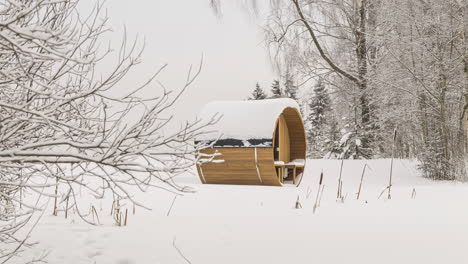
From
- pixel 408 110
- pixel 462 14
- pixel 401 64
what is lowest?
pixel 408 110

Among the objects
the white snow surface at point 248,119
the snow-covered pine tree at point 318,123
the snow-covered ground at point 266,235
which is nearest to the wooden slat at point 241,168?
the white snow surface at point 248,119

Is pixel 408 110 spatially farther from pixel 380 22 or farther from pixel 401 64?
pixel 380 22

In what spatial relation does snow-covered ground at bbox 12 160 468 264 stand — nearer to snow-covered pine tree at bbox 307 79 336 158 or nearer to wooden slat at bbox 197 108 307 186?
wooden slat at bbox 197 108 307 186

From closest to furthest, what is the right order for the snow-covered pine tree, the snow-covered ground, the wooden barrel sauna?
the snow-covered ground
the wooden barrel sauna
the snow-covered pine tree

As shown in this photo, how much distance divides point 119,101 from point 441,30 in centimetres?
958

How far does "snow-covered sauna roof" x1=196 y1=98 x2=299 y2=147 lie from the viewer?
859 centimetres

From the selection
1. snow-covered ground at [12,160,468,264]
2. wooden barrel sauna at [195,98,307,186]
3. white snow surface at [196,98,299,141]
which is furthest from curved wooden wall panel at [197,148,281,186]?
snow-covered ground at [12,160,468,264]

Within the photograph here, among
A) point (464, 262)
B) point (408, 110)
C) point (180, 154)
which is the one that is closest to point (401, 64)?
point (408, 110)

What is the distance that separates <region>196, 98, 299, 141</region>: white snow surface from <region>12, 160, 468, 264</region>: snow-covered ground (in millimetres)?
3221

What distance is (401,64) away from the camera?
10609 millimetres

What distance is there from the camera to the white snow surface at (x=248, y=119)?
28.3 ft

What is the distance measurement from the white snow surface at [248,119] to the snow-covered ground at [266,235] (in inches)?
127

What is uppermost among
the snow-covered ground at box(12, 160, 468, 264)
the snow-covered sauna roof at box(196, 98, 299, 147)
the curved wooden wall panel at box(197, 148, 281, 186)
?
the snow-covered sauna roof at box(196, 98, 299, 147)

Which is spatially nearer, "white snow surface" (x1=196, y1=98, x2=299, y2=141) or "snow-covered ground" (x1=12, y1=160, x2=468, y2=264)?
"snow-covered ground" (x1=12, y1=160, x2=468, y2=264)
